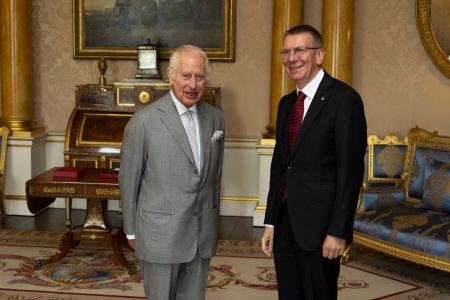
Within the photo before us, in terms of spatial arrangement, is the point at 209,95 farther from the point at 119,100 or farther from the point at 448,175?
the point at 448,175

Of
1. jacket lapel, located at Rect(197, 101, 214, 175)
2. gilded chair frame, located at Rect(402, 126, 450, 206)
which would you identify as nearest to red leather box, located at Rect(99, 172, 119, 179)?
jacket lapel, located at Rect(197, 101, 214, 175)

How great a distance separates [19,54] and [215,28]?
2.38 meters

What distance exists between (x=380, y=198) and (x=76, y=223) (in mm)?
3323

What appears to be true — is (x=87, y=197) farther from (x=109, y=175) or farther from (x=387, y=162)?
(x=387, y=162)

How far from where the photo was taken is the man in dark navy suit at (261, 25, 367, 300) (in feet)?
7.11

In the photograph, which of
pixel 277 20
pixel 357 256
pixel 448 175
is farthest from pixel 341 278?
pixel 277 20

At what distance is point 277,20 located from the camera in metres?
5.81

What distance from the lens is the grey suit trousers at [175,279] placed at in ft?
7.78

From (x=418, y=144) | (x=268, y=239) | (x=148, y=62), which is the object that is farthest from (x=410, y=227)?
(x=148, y=62)

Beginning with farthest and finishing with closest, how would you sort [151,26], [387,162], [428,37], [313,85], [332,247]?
[151,26]
[428,37]
[387,162]
[313,85]
[332,247]

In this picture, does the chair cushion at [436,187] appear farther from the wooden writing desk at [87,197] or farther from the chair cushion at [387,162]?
the wooden writing desk at [87,197]

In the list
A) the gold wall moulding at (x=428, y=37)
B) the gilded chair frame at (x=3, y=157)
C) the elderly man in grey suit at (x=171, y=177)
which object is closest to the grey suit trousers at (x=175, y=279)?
the elderly man in grey suit at (x=171, y=177)

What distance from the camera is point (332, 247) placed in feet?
7.12

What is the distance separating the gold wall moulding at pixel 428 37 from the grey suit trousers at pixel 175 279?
4.34 m
